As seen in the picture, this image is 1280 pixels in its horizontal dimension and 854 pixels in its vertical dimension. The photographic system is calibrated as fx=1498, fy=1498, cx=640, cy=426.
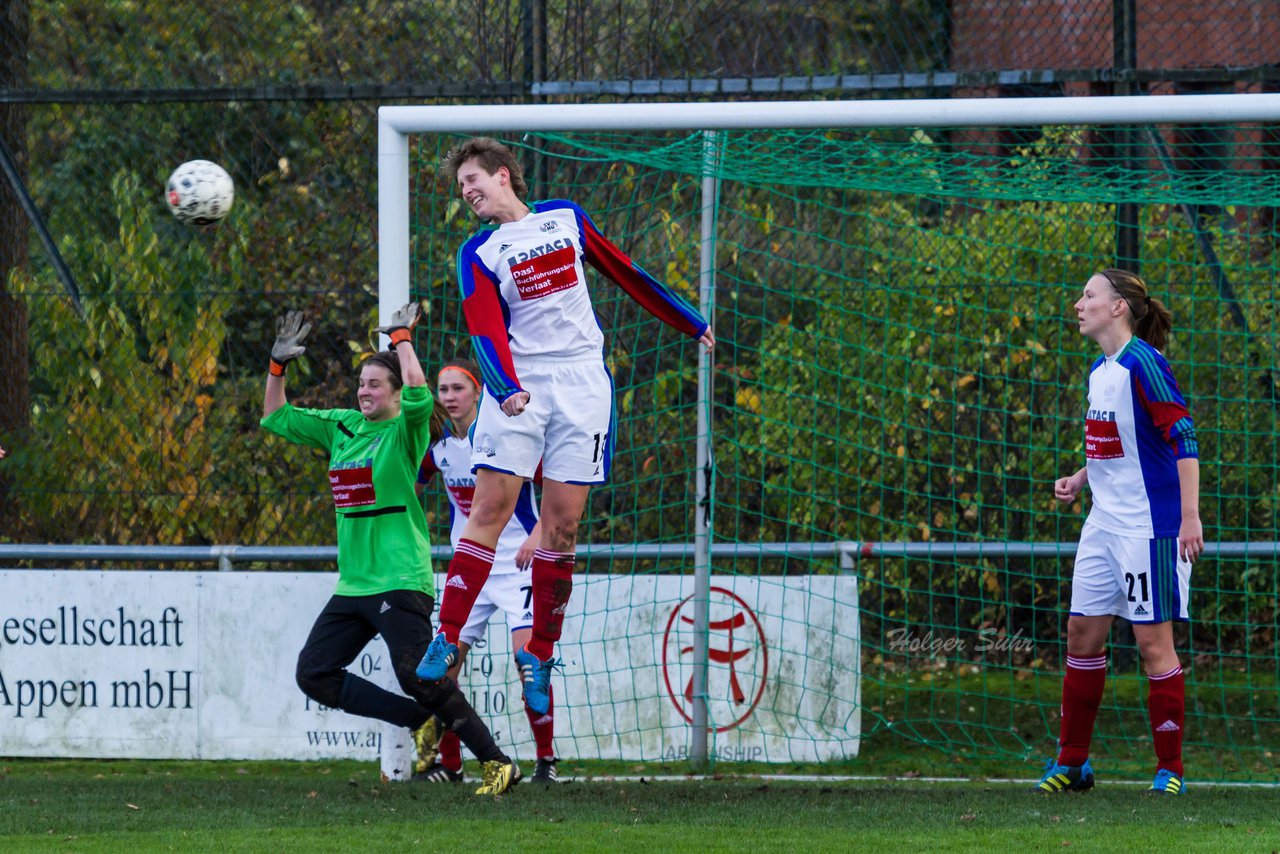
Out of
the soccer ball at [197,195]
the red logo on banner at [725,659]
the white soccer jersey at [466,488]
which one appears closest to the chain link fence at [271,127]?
the white soccer jersey at [466,488]

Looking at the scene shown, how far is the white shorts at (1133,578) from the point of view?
574 cm

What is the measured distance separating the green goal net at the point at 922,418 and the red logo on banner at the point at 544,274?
92.8 inches

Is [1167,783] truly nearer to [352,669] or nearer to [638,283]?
[638,283]

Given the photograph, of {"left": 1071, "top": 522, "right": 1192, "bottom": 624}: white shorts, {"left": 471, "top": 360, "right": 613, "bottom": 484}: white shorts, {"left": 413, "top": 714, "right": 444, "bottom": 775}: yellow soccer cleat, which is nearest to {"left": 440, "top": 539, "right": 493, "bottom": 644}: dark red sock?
{"left": 471, "top": 360, "right": 613, "bottom": 484}: white shorts

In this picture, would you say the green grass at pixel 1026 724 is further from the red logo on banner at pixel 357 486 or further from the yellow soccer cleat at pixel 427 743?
the red logo on banner at pixel 357 486

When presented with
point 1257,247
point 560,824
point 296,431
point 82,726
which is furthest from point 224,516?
point 1257,247

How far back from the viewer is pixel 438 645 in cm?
520

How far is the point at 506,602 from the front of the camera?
6.67 metres

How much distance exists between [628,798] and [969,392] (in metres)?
3.92

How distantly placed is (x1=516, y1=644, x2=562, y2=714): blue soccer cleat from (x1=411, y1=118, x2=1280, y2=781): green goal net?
2061 millimetres

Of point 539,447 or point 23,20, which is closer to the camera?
point 539,447

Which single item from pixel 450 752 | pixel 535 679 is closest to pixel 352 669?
pixel 450 752

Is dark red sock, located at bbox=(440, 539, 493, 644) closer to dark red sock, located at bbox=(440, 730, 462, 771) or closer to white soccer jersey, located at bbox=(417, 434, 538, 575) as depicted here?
white soccer jersey, located at bbox=(417, 434, 538, 575)

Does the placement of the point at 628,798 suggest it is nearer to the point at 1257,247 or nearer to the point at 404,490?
the point at 404,490
